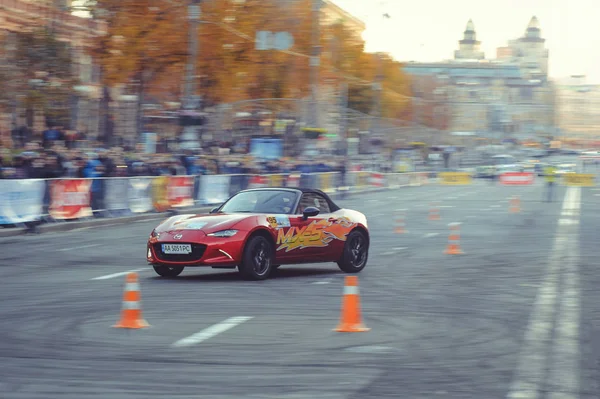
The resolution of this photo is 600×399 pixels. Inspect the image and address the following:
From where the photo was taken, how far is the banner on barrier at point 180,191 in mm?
34603

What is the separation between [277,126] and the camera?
215 feet

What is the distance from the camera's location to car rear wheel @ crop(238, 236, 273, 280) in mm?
15227

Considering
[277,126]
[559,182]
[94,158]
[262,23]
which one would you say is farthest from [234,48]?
[559,182]

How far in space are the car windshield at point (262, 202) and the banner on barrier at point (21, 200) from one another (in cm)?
939

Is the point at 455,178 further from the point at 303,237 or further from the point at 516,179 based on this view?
the point at 303,237

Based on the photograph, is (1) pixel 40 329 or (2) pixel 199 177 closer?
(1) pixel 40 329

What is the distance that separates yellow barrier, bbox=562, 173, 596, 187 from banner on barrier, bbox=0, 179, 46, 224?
5691cm

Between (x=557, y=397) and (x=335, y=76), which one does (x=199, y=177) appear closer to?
(x=557, y=397)

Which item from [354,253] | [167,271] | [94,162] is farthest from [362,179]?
[167,271]

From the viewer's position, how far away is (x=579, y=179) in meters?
78.8

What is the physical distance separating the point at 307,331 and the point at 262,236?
4.95 metres

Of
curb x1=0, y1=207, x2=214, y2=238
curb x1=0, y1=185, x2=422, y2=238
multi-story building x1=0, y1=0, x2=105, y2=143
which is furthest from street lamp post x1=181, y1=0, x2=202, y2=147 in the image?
curb x1=0, y1=207, x2=214, y2=238

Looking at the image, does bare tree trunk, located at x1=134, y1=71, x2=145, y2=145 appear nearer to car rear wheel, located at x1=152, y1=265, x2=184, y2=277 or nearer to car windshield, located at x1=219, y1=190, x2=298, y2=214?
car windshield, located at x1=219, y1=190, x2=298, y2=214

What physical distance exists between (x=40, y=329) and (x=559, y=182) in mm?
78913
